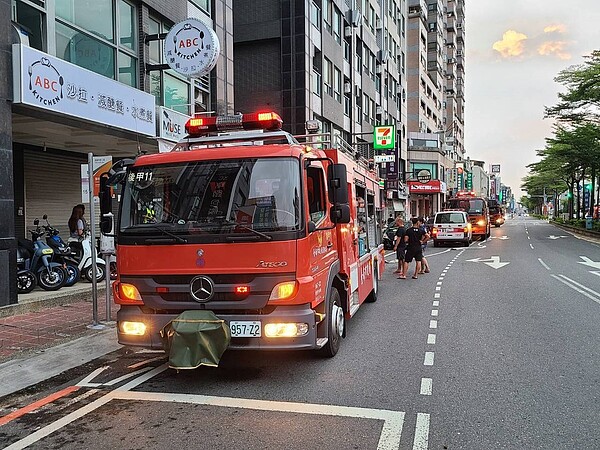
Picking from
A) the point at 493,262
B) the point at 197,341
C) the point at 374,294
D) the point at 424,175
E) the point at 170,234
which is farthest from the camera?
the point at 424,175

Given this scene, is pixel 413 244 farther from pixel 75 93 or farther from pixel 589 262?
pixel 75 93

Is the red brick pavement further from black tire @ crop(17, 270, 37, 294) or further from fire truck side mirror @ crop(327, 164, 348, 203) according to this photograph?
fire truck side mirror @ crop(327, 164, 348, 203)

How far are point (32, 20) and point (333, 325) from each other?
816 centimetres

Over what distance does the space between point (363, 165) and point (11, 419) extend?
23.0 feet

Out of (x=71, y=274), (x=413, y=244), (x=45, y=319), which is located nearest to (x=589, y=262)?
(x=413, y=244)

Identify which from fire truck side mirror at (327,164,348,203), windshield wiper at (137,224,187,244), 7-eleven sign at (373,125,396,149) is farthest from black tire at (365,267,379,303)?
7-eleven sign at (373,125,396,149)

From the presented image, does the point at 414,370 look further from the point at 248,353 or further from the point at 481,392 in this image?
the point at 248,353

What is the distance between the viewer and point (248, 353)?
6.54 metres

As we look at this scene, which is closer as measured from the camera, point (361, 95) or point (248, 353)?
point (248, 353)

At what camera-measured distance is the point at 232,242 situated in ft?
17.0

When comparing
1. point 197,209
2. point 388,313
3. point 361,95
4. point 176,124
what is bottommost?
point 388,313

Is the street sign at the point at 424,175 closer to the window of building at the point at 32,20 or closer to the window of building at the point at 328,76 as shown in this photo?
the window of building at the point at 328,76

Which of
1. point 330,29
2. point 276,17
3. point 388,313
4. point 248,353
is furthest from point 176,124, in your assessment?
point 330,29

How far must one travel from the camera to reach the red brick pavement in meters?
6.84
